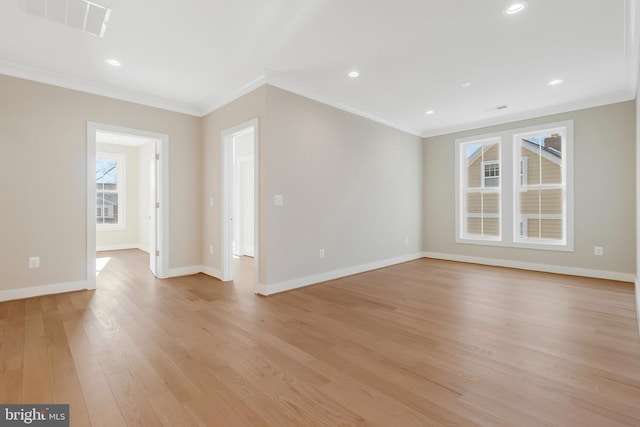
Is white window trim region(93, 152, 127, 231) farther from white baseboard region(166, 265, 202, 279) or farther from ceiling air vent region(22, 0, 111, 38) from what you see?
ceiling air vent region(22, 0, 111, 38)

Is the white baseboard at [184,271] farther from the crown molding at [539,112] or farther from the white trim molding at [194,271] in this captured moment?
the crown molding at [539,112]

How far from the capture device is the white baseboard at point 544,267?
4379mm

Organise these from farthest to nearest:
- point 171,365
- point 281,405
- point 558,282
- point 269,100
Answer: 1. point 558,282
2. point 269,100
3. point 171,365
4. point 281,405

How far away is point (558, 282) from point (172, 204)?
19.2ft

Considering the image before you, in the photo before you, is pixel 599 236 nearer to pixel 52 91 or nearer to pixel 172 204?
pixel 172 204

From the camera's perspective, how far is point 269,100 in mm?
3666

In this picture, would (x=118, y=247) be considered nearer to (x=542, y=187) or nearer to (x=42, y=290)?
Result: (x=42, y=290)

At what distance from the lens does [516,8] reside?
2438mm

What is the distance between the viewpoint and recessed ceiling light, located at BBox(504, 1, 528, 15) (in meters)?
2.39

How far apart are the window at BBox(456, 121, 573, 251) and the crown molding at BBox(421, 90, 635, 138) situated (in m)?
0.21

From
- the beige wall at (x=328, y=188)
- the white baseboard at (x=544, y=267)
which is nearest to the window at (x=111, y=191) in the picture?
the beige wall at (x=328, y=188)

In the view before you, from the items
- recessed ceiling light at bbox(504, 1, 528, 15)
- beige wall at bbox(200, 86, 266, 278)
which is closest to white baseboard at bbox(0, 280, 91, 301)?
beige wall at bbox(200, 86, 266, 278)

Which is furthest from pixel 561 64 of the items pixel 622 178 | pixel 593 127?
pixel 622 178

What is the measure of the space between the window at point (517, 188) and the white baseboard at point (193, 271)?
15.3 ft
